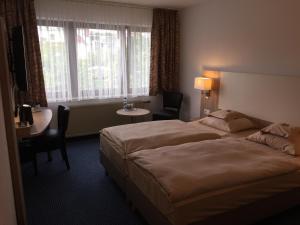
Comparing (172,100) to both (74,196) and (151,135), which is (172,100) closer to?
(151,135)

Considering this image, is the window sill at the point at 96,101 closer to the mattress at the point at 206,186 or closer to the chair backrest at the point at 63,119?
the chair backrest at the point at 63,119

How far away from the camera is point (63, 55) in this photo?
14.1 feet

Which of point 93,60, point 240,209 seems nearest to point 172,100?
point 93,60

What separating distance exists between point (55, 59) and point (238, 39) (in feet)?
10.3

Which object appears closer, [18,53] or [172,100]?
[18,53]

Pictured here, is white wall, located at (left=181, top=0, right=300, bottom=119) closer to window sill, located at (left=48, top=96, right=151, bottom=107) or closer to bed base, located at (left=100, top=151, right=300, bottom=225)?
window sill, located at (left=48, top=96, right=151, bottom=107)

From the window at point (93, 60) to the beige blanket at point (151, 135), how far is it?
1.67m

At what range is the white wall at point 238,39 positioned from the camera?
3.05 m

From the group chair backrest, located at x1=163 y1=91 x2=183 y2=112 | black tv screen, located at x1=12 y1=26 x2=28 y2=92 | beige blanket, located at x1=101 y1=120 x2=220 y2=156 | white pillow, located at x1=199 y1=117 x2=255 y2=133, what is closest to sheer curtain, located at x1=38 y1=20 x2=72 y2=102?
black tv screen, located at x1=12 y1=26 x2=28 y2=92

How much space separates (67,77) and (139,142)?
2377mm

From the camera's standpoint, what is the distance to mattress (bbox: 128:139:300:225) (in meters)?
1.73

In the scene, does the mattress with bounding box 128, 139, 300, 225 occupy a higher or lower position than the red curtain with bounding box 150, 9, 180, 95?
lower

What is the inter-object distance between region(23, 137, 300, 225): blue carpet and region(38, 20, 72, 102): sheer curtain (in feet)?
4.16

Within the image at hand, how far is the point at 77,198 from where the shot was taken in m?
2.74
